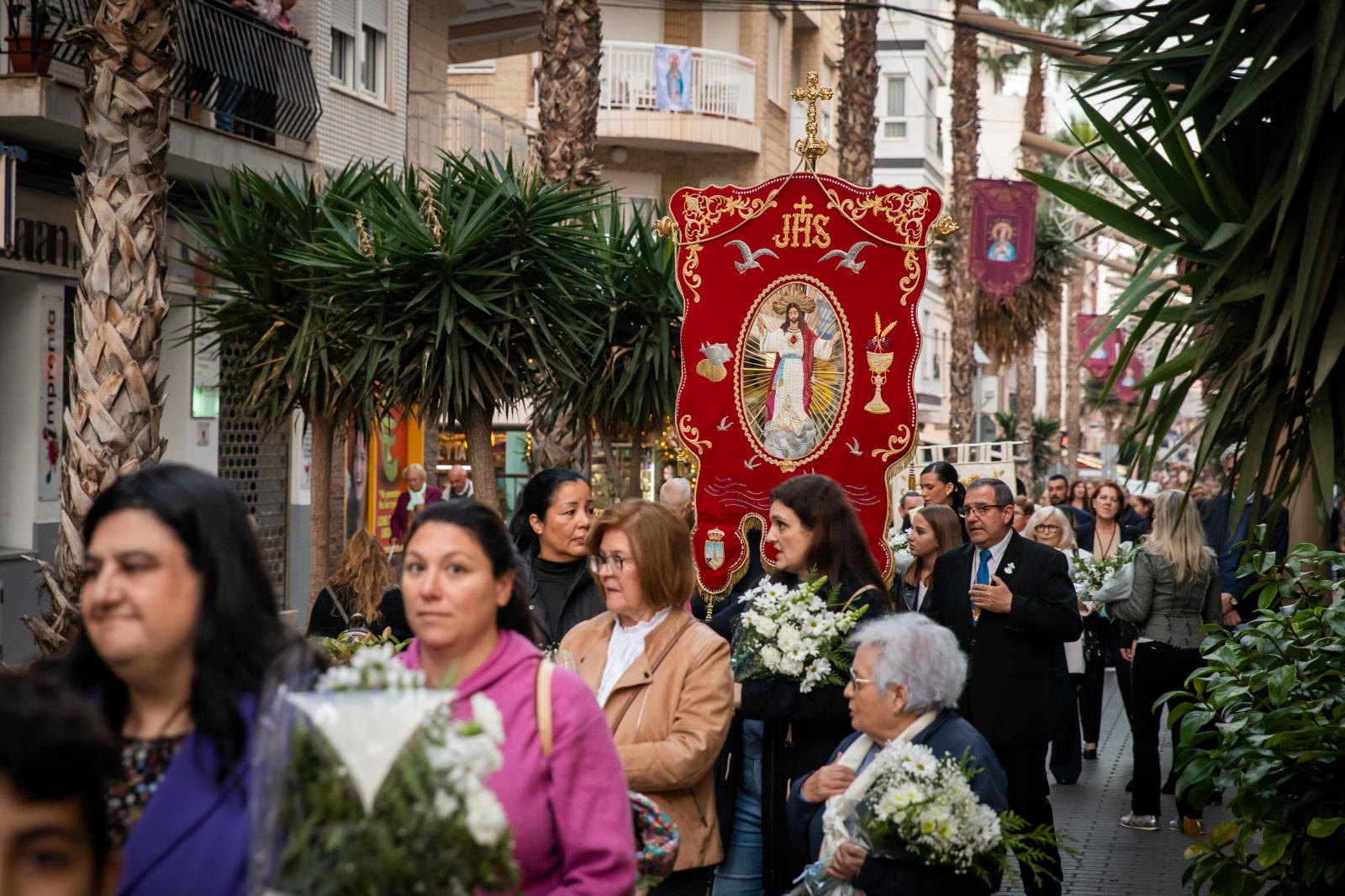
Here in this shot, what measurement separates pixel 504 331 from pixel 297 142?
10386mm

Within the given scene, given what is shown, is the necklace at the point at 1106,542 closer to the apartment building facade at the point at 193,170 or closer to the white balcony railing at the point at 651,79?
the apartment building facade at the point at 193,170

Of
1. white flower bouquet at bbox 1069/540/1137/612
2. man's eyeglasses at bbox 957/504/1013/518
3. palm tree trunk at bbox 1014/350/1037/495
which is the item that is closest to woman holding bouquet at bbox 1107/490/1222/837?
white flower bouquet at bbox 1069/540/1137/612

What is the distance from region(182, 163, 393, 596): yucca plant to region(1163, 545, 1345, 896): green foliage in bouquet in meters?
6.51

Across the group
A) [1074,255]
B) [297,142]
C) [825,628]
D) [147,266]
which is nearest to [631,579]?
[825,628]

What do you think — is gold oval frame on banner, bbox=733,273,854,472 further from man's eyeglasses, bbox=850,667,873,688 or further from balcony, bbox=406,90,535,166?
balcony, bbox=406,90,535,166

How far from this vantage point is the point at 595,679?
5422 millimetres

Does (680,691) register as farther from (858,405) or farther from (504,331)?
(858,405)

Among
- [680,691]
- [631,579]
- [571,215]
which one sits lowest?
[680,691]

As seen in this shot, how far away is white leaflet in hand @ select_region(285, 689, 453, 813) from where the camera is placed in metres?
2.50

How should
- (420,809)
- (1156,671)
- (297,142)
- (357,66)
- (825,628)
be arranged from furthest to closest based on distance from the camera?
→ 1. (357,66)
2. (297,142)
3. (1156,671)
4. (825,628)
5. (420,809)

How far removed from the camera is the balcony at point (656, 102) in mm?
30766

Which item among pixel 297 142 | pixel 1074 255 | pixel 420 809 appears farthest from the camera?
pixel 1074 255

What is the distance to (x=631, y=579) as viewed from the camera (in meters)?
5.40

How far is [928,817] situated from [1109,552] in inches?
409
